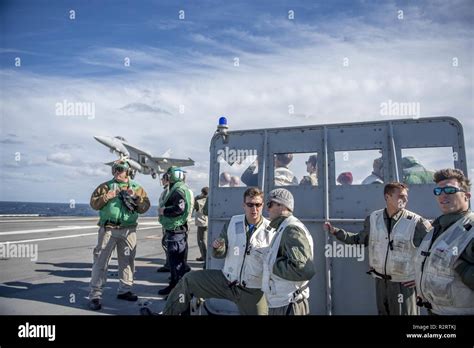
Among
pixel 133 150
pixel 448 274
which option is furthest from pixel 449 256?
pixel 133 150

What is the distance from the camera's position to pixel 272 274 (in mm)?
3180

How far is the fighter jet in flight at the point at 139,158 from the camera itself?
30.7 metres

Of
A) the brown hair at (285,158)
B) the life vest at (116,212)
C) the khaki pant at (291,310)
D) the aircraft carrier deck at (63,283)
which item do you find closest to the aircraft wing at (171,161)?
the aircraft carrier deck at (63,283)

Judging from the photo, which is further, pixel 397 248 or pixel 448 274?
pixel 397 248

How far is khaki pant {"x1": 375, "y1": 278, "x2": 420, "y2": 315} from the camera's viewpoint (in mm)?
3809

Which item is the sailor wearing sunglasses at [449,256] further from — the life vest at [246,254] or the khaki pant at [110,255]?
the khaki pant at [110,255]

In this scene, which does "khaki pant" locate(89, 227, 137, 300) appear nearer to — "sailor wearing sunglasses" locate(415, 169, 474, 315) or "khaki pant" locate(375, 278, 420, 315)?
"khaki pant" locate(375, 278, 420, 315)

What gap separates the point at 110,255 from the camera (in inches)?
225

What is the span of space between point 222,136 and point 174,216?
6.91 feet

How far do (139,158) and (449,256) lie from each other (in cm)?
3739

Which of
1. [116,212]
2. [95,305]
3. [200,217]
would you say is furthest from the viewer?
[200,217]

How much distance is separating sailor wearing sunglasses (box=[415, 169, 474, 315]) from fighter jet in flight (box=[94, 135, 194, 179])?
1081 inches

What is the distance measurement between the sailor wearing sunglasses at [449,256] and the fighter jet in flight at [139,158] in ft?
90.1

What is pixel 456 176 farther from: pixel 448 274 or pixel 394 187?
pixel 394 187
